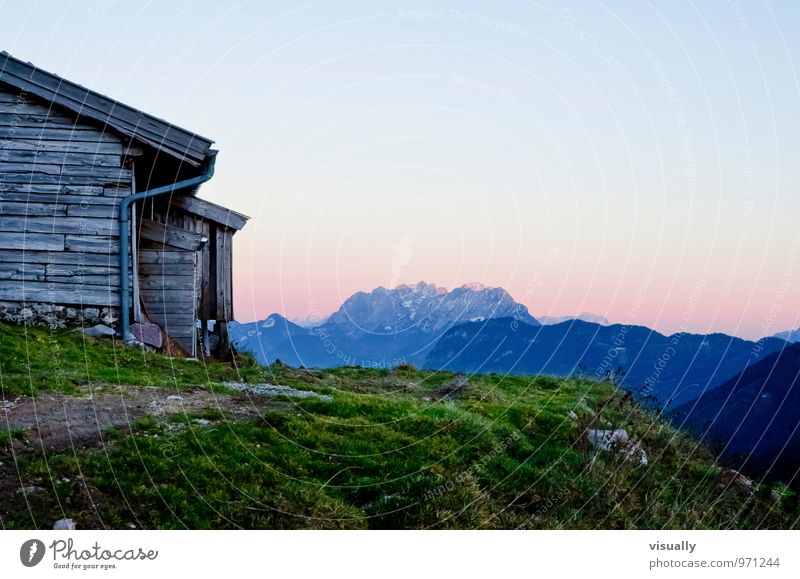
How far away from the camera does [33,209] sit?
18516 millimetres

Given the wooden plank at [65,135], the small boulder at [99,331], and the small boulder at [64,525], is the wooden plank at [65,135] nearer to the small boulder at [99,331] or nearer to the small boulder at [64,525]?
the small boulder at [99,331]

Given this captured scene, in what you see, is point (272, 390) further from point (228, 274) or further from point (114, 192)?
point (228, 274)

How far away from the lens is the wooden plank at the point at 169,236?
19812 millimetres

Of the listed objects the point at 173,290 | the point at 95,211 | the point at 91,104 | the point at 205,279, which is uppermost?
the point at 91,104

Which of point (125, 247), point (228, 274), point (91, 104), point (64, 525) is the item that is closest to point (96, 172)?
point (91, 104)

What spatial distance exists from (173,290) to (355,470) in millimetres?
11534

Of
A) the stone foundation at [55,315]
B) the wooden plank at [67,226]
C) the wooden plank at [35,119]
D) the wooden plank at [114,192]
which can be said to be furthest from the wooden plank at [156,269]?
the wooden plank at [35,119]

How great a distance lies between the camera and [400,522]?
8.88 m

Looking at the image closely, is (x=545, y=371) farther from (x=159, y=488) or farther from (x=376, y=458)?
(x=159, y=488)

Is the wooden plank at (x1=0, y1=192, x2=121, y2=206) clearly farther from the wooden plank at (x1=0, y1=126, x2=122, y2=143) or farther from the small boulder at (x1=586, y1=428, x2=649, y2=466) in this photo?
the small boulder at (x1=586, y1=428, x2=649, y2=466)

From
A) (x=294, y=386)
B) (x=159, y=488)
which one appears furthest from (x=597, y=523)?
(x=294, y=386)

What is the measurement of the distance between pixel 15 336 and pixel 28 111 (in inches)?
237

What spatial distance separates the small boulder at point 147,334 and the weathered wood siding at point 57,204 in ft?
2.59
